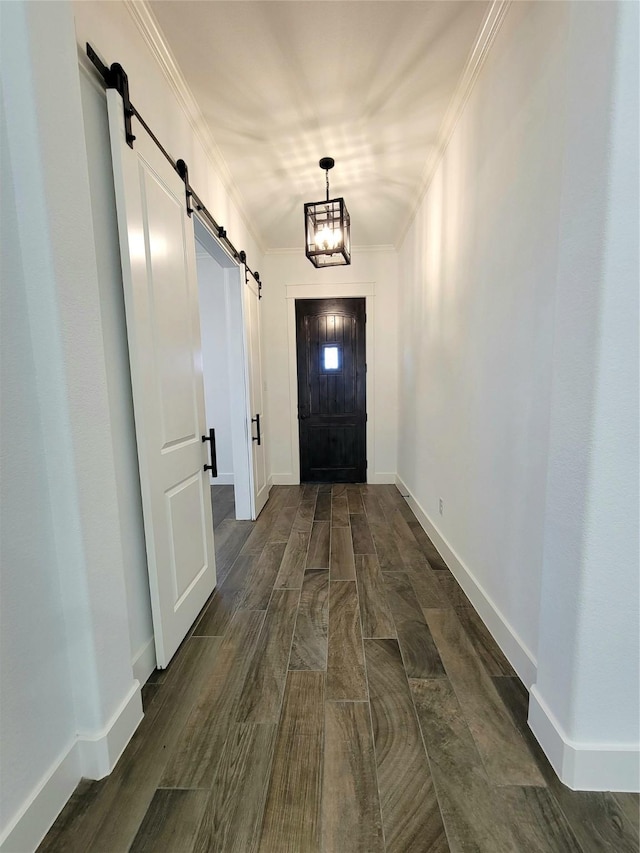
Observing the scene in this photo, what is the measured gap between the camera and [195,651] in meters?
1.68

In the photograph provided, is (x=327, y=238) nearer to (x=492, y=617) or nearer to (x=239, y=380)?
(x=239, y=380)

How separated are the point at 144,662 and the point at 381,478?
335 cm

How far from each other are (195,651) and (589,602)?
5.38 ft

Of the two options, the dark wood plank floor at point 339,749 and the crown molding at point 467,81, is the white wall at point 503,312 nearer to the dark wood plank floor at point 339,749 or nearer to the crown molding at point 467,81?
the crown molding at point 467,81

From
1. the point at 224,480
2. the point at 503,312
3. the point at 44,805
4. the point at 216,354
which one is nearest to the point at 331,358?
the point at 216,354

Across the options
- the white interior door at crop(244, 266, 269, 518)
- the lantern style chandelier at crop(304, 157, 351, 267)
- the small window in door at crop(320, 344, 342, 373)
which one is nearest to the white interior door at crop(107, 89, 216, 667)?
the lantern style chandelier at crop(304, 157, 351, 267)

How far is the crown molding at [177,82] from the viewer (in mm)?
1475

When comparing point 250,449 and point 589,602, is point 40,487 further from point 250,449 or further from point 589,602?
point 250,449

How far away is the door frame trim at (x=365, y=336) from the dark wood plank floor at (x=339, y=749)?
97.4 inches

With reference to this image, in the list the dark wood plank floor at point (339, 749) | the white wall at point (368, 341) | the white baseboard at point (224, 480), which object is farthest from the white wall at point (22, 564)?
the white baseboard at point (224, 480)

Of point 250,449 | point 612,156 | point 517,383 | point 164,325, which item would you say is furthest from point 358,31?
point 250,449

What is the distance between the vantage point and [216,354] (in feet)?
14.9

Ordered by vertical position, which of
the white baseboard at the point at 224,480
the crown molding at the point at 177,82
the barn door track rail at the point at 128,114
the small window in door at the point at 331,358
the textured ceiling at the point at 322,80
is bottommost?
the white baseboard at the point at 224,480

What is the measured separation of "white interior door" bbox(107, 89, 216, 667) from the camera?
1382mm
